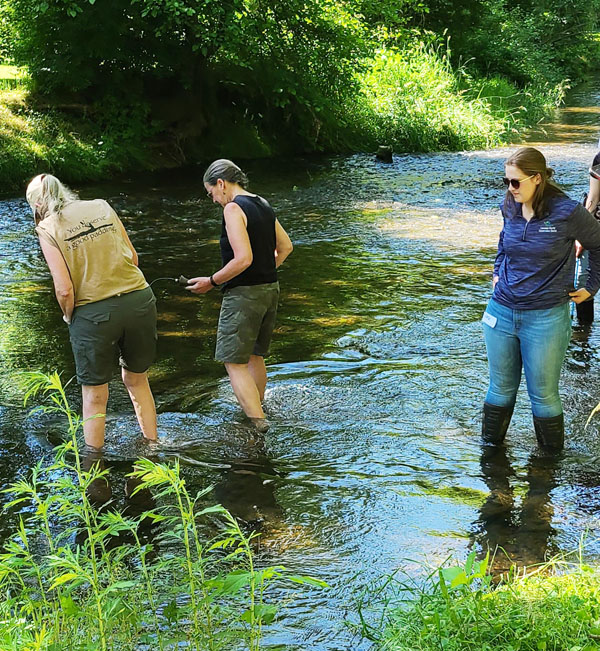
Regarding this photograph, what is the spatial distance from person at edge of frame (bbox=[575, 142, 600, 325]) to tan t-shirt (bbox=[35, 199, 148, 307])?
11.0 feet

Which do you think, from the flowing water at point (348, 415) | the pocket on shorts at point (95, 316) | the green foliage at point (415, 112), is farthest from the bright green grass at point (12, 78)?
the pocket on shorts at point (95, 316)

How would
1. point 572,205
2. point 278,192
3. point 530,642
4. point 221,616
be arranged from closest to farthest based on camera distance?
point 530,642 → point 221,616 → point 572,205 → point 278,192

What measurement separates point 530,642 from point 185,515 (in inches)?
60.1

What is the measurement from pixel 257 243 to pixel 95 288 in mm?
1196

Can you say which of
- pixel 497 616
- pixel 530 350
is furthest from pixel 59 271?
pixel 497 616

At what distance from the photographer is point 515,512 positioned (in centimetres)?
520

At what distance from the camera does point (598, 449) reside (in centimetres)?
597

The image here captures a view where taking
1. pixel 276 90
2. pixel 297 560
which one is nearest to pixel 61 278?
pixel 297 560

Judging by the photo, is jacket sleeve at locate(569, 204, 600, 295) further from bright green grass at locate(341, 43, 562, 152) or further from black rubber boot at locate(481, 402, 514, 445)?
bright green grass at locate(341, 43, 562, 152)

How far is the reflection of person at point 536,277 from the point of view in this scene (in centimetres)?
516

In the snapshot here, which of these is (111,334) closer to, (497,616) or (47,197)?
(47,197)

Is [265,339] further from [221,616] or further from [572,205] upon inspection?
[221,616]

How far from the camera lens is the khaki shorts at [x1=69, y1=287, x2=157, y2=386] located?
5.67 m

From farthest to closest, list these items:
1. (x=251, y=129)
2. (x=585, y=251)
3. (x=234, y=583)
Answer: (x=251, y=129) < (x=585, y=251) < (x=234, y=583)
